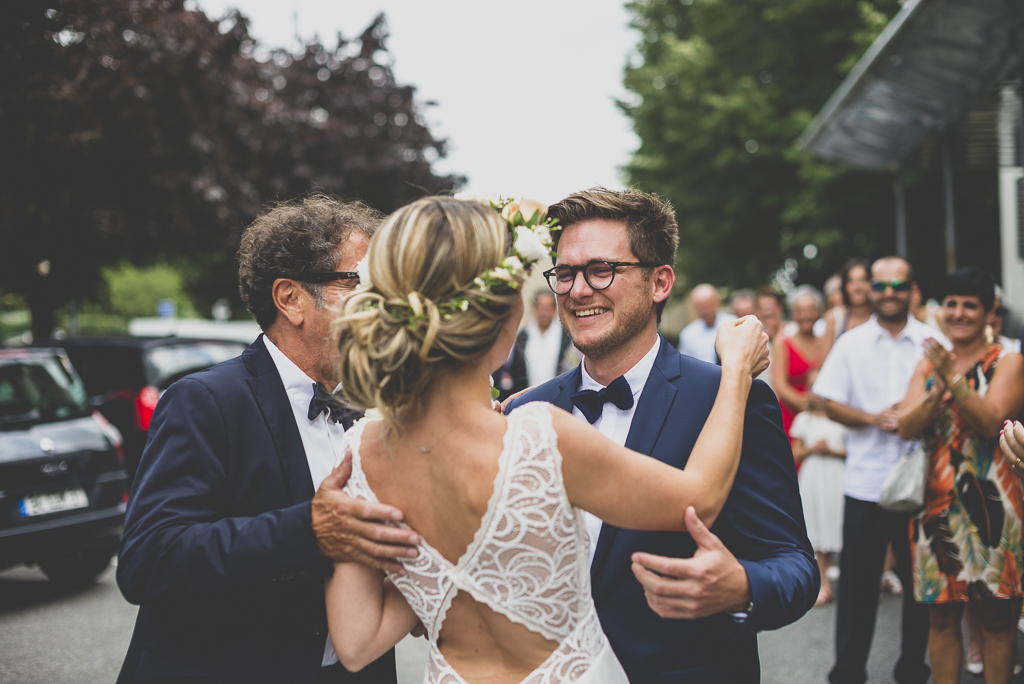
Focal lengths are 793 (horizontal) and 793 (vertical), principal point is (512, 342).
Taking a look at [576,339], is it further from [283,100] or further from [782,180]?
[782,180]

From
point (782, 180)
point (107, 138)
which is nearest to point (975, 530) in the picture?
point (107, 138)

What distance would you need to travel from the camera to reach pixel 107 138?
1073 cm

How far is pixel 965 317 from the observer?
13.9 feet

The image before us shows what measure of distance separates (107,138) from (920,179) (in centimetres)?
1540

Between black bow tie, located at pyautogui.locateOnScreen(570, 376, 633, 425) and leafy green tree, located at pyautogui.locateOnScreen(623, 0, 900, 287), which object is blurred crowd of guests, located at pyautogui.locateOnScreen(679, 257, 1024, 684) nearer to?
black bow tie, located at pyautogui.locateOnScreen(570, 376, 633, 425)

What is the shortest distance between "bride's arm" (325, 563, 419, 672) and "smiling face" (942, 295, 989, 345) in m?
3.66

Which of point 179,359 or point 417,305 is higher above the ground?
point 417,305

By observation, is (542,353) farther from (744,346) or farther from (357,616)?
(357,616)

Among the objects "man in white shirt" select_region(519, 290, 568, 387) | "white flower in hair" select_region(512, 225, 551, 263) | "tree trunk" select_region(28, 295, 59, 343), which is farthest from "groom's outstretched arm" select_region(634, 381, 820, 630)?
"tree trunk" select_region(28, 295, 59, 343)

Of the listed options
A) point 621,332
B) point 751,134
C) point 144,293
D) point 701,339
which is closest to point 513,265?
point 621,332

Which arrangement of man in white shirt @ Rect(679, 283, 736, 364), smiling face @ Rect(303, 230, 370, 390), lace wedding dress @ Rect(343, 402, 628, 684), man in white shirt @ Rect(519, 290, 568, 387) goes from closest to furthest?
lace wedding dress @ Rect(343, 402, 628, 684)
smiling face @ Rect(303, 230, 370, 390)
man in white shirt @ Rect(679, 283, 736, 364)
man in white shirt @ Rect(519, 290, 568, 387)

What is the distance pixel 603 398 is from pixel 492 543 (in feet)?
2.70

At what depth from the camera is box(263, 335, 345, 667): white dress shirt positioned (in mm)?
2275

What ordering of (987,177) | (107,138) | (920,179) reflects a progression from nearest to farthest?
(107,138), (987,177), (920,179)
